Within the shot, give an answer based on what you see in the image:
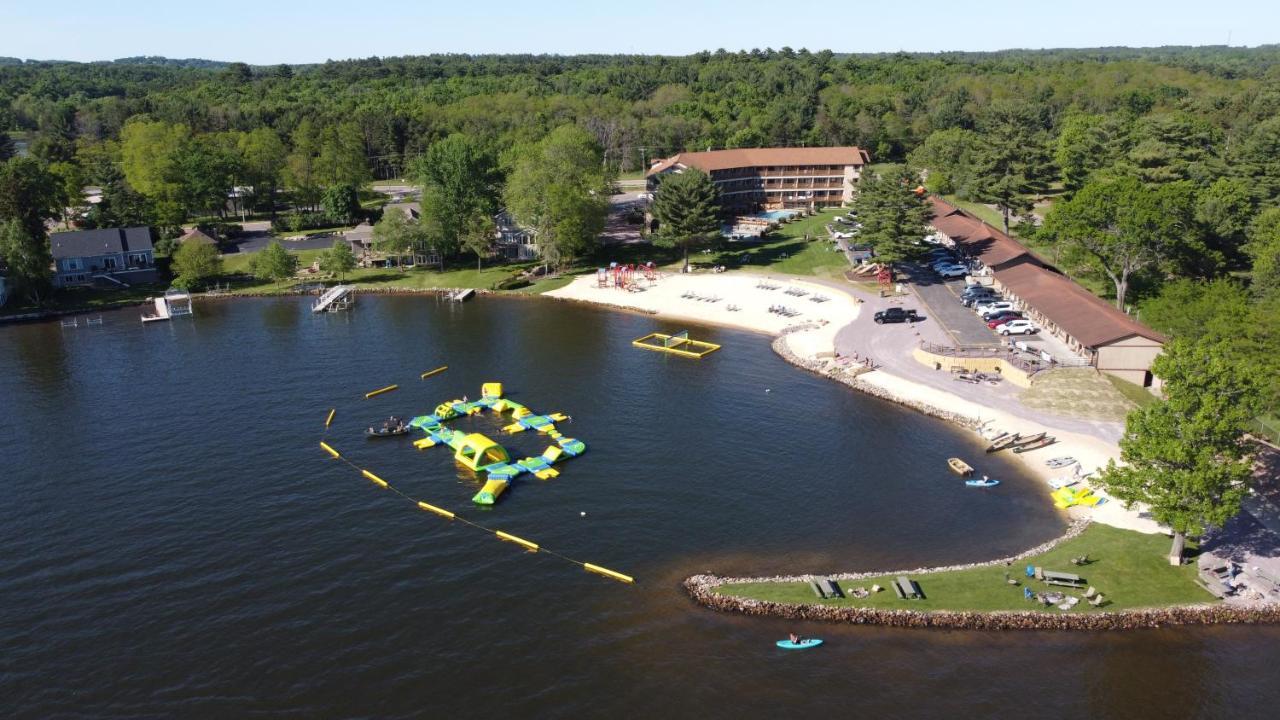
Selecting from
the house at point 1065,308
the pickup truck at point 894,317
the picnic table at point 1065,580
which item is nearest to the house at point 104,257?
the pickup truck at point 894,317

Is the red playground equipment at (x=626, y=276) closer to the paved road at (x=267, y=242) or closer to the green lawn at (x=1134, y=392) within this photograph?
the paved road at (x=267, y=242)

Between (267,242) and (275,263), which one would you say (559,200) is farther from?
(267,242)

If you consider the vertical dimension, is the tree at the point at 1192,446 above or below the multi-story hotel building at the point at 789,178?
below

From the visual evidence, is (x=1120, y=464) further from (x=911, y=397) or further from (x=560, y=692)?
(x=560, y=692)

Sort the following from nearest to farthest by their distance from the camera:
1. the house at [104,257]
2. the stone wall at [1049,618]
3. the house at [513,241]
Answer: the stone wall at [1049,618], the house at [104,257], the house at [513,241]

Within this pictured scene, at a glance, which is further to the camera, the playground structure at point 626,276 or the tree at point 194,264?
the tree at point 194,264

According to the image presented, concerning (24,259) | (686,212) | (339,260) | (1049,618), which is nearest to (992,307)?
(686,212)

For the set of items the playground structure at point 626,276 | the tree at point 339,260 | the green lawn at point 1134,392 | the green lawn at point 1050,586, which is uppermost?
the tree at point 339,260
